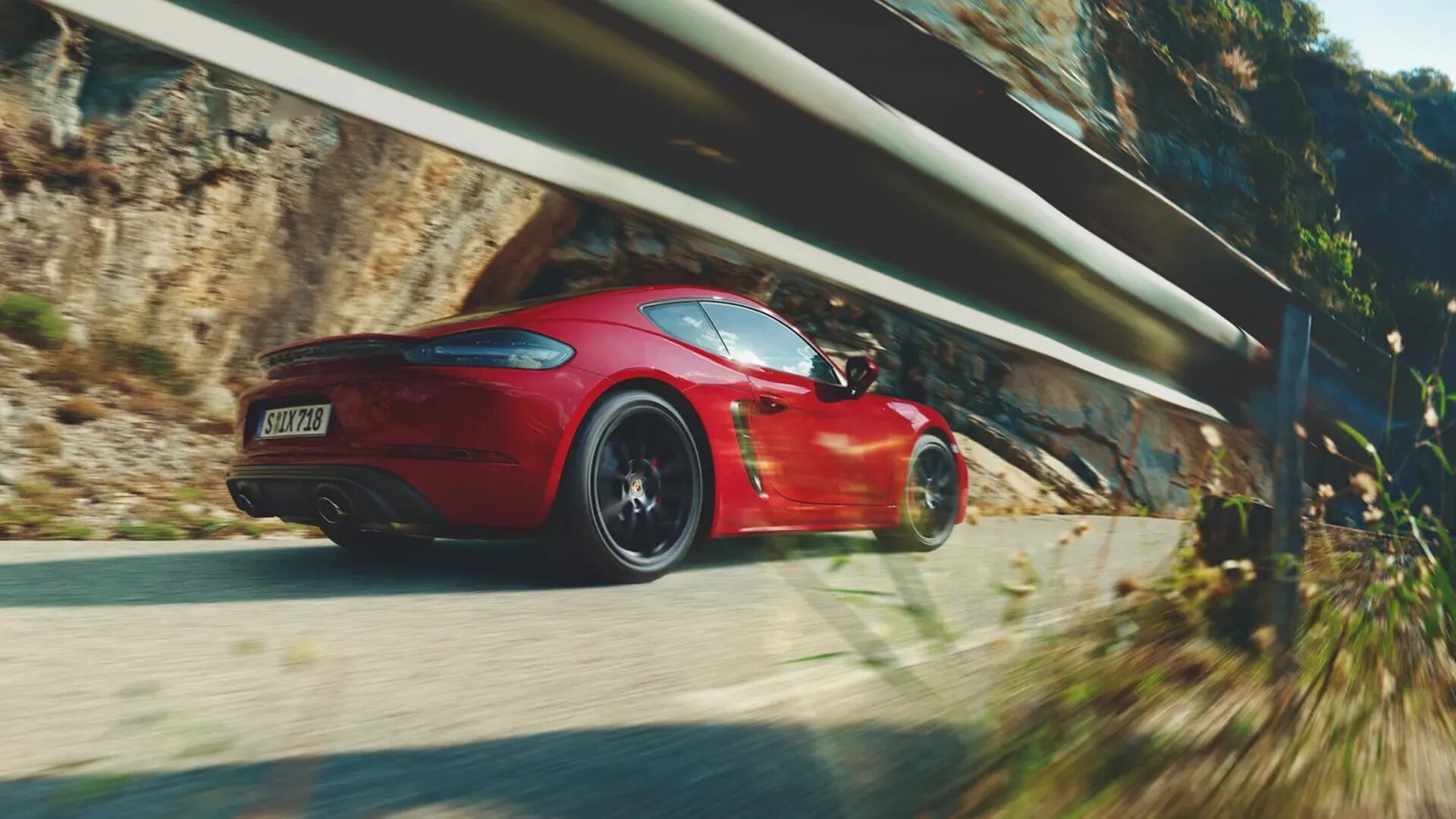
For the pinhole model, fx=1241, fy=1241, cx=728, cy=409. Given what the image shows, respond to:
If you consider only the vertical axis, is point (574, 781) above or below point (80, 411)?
below

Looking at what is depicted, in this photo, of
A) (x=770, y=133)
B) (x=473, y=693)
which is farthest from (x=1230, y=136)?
(x=473, y=693)

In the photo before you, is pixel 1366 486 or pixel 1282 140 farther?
pixel 1282 140

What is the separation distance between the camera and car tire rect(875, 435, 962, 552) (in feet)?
21.5

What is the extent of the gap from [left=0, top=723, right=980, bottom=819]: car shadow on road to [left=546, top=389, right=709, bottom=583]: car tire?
6.20 feet

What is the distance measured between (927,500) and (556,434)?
2.95 meters

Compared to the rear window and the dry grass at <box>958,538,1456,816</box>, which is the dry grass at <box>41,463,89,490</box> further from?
the dry grass at <box>958,538,1456,816</box>

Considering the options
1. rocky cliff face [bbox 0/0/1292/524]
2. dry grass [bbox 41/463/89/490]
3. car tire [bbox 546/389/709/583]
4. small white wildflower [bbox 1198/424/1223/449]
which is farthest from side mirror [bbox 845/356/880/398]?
dry grass [bbox 41/463/89/490]

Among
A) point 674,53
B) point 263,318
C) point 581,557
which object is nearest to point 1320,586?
point 674,53

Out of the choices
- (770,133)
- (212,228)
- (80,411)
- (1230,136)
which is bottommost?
(80,411)

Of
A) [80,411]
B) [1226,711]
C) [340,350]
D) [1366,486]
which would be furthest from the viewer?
[80,411]

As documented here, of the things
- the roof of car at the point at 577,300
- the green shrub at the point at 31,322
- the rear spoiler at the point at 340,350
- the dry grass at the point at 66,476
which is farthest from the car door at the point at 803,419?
the green shrub at the point at 31,322

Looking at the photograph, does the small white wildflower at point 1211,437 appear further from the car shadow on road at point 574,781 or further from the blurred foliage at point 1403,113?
the blurred foliage at point 1403,113

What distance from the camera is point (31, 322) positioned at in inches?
283

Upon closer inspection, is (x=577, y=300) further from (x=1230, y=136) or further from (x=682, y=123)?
(x=1230, y=136)
